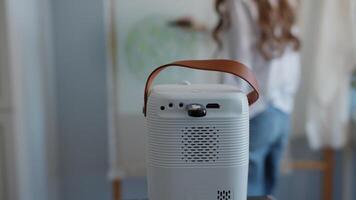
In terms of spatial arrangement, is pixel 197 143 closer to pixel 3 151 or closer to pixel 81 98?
pixel 3 151

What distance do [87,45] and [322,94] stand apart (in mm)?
967

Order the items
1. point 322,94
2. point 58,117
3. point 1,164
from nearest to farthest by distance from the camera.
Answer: point 1,164 < point 322,94 < point 58,117

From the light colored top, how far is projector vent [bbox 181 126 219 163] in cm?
65

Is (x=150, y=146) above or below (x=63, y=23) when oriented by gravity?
below

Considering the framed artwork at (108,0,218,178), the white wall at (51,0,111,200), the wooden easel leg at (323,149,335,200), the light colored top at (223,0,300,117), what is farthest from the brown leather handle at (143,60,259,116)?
the wooden easel leg at (323,149,335,200)

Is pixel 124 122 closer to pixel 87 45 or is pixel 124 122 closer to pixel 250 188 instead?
pixel 87 45

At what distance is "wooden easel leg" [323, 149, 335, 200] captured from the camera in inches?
72.3

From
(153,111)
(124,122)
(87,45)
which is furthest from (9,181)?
(153,111)

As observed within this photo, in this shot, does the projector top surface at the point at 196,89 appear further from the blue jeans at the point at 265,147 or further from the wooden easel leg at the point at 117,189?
the wooden easel leg at the point at 117,189

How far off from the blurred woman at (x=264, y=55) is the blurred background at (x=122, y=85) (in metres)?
0.21

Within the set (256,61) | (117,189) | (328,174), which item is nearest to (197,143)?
(256,61)

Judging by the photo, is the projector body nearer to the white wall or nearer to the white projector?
the white projector

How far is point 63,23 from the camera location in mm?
1764

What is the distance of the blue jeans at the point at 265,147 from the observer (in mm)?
1355
